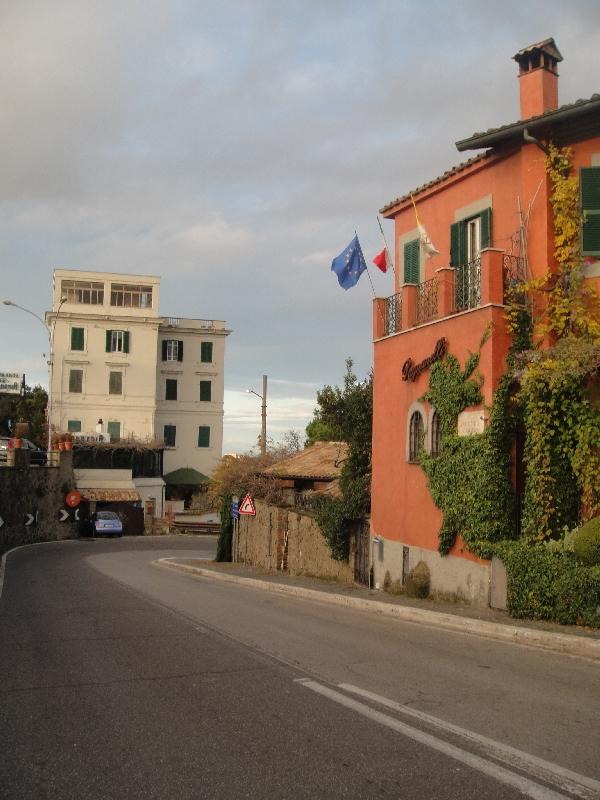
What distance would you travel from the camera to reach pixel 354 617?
14367mm

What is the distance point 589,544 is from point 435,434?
17.7 feet

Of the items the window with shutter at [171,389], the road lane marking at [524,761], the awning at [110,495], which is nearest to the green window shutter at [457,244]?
the road lane marking at [524,761]

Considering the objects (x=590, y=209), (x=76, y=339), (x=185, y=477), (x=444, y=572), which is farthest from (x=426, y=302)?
(x=185, y=477)

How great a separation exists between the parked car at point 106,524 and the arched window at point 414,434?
37.7 metres

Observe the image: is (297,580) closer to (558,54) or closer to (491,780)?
(558,54)

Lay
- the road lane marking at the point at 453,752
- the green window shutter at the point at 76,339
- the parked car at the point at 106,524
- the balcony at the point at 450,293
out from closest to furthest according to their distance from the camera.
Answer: the road lane marking at the point at 453,752, the balcony at the point at 450,293, the parked car at the point at 106,524, the green window shutter at the point at 76,339

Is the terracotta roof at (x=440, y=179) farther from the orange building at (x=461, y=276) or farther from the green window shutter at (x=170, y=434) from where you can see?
the green window shutter at (x=170, y=434)

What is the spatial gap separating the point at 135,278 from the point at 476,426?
52023 millimetres

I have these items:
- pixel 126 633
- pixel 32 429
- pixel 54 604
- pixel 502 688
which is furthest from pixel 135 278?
pixel 502 688

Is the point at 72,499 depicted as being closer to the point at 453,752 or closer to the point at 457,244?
the point at 457,244

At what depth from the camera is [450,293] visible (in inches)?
651

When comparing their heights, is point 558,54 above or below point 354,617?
above

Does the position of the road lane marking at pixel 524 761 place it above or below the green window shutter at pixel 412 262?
below

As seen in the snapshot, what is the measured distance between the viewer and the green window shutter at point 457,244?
17.1 meters
